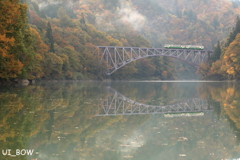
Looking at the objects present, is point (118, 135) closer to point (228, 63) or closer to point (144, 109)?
point (144, 109)

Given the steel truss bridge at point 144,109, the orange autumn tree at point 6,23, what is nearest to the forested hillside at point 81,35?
the orange autumn tree at point 6,23

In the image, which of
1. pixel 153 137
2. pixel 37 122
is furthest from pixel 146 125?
pixel 37 122

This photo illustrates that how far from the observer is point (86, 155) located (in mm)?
7941

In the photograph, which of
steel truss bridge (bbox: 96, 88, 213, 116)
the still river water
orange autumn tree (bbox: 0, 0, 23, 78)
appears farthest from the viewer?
orange autumn tree (bbox: 0, 0, 23, 78)

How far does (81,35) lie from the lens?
93.4 meters

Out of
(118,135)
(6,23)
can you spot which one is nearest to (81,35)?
(6,23)

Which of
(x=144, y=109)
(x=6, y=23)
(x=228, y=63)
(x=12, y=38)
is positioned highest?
(x=6, y=23)

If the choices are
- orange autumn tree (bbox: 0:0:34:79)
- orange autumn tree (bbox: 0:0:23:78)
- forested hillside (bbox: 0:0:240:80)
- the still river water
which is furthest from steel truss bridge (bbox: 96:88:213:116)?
forested hillside (bbox: 0:0:240:80)

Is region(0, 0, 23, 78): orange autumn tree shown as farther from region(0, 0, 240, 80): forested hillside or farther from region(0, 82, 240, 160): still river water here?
region(0, 82, 240, 160): still river water

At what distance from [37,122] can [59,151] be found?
4.12 m

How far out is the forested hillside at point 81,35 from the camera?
97.4 ft

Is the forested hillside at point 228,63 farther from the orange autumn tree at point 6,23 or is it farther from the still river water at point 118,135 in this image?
the still river water at point 118,135

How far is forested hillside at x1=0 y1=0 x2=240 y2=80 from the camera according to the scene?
97.4 feet

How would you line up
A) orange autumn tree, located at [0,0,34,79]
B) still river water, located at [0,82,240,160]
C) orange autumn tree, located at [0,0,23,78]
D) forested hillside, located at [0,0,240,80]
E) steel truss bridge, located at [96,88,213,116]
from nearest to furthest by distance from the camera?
still river water, located at [0,82,240,160] < steel truss bridge, located at [96,88,213,116] < orange autumn tree, located at [0,0,23,78] < orange autumn tree, located at [0,0,34,79] < forested hillside, located at [0,0,240,80]
